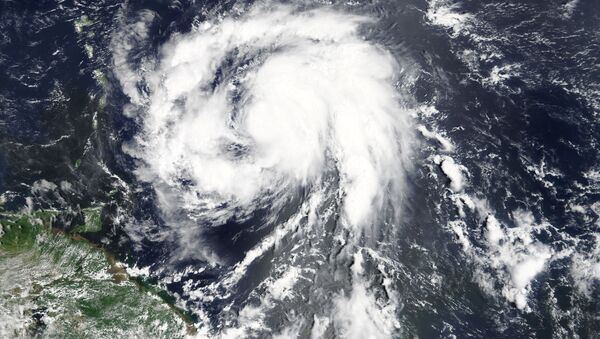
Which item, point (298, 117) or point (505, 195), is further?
point (298, 117)

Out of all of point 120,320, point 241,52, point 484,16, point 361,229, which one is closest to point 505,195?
point 361,229

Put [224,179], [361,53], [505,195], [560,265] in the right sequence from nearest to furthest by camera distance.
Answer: [560,265] → [505,195] → [224,179] → [361,53]

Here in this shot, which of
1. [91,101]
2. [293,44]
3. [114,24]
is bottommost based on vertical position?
[91,101]

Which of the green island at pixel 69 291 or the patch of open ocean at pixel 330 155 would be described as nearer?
the patch of open ocean at pixel 330 155

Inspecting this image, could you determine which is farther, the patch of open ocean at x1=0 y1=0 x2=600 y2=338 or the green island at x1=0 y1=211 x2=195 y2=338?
the green island at x1=0 y1=211 x2=195 y2=338

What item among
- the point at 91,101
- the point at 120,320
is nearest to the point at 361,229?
the point at 120,320

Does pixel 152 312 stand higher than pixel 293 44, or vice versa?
pixel 293 44

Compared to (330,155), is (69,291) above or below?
below

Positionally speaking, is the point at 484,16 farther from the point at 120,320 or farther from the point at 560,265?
the point at 120,320

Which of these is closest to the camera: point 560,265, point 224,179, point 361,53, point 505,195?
point 560,265

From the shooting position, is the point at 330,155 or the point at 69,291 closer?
the point at 69,291
